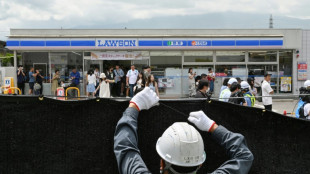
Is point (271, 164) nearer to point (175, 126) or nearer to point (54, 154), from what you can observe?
point (175, 126)

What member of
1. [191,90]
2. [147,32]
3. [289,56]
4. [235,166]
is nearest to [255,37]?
[289,56]

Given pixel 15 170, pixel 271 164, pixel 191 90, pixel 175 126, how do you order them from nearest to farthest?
pixel 175 126, pixel 15 170, pixel 271 164, pixel 191 90

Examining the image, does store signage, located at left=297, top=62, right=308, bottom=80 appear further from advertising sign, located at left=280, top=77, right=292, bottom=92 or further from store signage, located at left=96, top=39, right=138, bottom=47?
store signage, located at left=96, top=39, right=138, bottom=47

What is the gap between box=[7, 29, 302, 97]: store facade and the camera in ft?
62.8

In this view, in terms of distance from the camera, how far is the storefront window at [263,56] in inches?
786

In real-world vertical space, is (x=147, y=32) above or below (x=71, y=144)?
above

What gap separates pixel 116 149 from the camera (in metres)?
2.20

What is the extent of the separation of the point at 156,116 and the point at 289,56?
759 inches

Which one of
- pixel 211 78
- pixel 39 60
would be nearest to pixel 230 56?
pixel 211 78

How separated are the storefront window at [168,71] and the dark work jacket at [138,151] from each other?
1730cm

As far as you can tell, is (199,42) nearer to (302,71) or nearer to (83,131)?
(302,71)

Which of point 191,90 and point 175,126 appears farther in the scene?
point 191,90

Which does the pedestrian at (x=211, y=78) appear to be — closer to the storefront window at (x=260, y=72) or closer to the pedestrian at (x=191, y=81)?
the pedestrian at (x=191, y=81)

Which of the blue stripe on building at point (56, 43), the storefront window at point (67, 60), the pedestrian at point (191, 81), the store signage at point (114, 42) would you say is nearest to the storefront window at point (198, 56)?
the pedestrian at point (191, 81)
